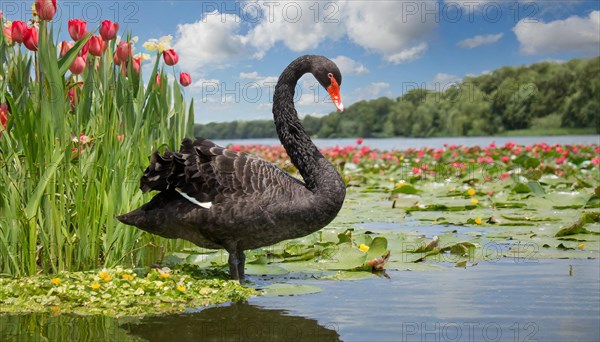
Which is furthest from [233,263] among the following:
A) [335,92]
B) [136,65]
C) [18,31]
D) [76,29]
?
[18,31]

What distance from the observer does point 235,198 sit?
425 cm

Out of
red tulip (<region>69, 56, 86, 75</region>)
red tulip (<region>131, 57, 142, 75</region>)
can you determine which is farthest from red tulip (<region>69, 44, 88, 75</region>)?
red tulip (<region>131, 57, 142, 75</region>)

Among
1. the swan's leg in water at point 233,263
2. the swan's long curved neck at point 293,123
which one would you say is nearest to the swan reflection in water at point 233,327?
the swan's leg in water at point 233,263

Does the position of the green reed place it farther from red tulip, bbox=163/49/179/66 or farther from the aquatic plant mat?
red tulip, bbox=163/49/179/66

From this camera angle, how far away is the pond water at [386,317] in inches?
A: 133

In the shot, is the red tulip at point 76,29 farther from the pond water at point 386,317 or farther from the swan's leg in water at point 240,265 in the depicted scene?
the pond water at point 386,317

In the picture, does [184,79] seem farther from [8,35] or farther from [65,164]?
[65,164]

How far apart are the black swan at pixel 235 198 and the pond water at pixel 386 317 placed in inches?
→ 17.3

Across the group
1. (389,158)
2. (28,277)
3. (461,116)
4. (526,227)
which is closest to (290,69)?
(28,277)

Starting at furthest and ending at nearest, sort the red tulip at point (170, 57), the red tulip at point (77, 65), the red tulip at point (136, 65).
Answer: the red tulip at point (170, 57)
the red tulip at point (136, 65)
the red tulip at point (77, 65)

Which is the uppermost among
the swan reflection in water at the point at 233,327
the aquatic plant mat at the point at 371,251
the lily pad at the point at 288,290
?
the aquatic plant mat at the point at 371,251

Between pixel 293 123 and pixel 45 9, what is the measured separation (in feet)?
5.83

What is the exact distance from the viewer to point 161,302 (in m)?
3.94

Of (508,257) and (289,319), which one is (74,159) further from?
(508,257)
